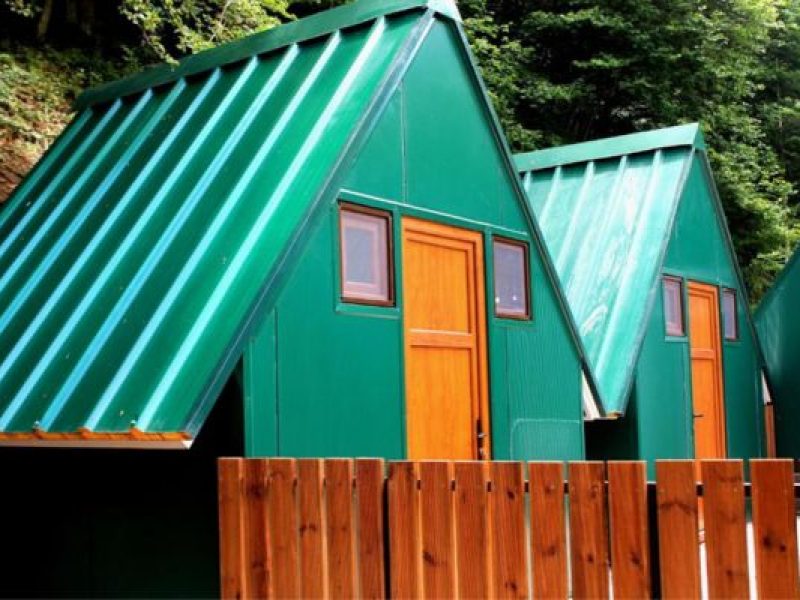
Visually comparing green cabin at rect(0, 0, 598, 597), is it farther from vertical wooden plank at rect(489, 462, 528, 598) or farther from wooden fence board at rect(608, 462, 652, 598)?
wooden fence board at rect(608, 462, 652, 598)

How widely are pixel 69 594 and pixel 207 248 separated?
7.70 feet

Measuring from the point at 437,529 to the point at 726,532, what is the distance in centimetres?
118

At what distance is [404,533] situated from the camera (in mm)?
4070

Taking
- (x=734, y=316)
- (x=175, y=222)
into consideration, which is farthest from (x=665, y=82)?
(x=175, y=222)

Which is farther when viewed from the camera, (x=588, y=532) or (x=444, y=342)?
(x=444, y=342)

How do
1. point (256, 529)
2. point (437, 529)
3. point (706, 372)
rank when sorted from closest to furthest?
point (437, 529) < point (256, 529) < point (706, 372)

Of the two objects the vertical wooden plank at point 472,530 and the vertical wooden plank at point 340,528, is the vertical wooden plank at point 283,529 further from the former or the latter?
the vertical wooden plank at point 472,530

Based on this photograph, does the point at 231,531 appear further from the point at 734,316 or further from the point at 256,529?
the point at 734,316

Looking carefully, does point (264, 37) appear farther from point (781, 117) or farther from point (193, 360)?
point (781, 117)

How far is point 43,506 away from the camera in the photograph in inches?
242

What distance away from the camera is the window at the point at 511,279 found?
7.51m

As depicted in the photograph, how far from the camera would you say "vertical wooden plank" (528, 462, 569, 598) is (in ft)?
12.3

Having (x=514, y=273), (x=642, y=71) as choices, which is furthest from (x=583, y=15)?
(x=514, y=273)

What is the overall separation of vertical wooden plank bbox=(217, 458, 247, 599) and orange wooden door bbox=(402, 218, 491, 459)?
1.94m
